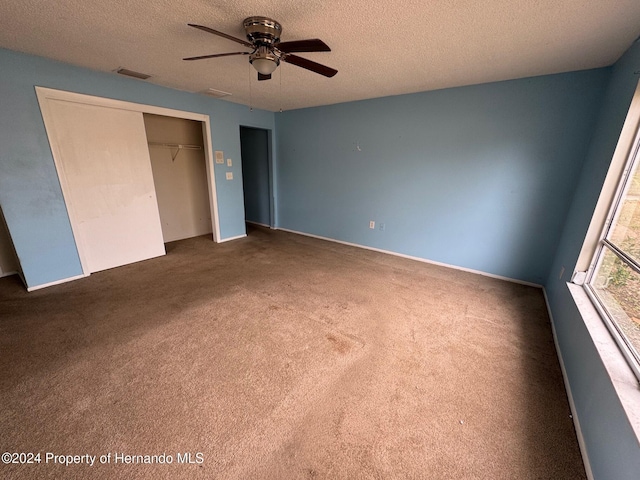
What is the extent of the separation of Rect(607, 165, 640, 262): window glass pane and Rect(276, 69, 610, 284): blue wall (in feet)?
3.55

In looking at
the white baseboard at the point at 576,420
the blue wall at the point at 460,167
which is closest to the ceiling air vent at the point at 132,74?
the blue wall at the point at 460,167

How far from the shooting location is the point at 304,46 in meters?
1.76

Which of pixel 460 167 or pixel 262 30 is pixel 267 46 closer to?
pixel 262 30

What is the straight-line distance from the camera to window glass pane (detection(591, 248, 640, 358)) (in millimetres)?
1433

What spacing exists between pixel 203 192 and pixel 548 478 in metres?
5.48

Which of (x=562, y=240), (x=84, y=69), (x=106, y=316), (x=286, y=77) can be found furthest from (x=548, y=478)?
(x=84, y=69)

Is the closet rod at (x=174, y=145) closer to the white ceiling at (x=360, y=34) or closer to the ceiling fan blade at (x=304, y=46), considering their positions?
the white ceiling at (x=360, y=34)

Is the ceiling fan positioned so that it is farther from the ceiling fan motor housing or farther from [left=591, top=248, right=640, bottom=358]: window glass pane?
[left=591, top=248, right=640, bottom=358]: window glass pane

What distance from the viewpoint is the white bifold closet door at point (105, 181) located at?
9.37ft

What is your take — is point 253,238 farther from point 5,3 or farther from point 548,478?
point 548,478

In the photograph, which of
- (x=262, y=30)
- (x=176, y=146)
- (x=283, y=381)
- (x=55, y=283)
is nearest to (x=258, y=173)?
(x=176, y=146)

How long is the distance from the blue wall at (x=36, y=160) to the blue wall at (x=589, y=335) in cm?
471

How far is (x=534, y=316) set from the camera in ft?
8.33

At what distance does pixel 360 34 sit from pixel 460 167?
85.3 inches
